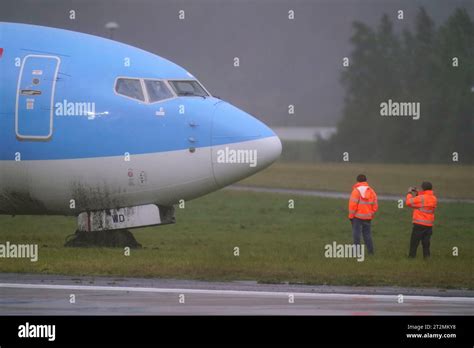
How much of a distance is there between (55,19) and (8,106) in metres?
28.3

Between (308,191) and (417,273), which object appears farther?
(308,191)

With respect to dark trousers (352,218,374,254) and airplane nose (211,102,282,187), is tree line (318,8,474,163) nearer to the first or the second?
dark trousers (352,218,374,254)

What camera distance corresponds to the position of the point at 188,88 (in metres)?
22.9

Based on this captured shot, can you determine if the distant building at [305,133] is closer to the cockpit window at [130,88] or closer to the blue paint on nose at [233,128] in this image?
the blue paint on nose at [233,128]

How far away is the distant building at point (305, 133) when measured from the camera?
69812mm

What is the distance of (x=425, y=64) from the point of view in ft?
186

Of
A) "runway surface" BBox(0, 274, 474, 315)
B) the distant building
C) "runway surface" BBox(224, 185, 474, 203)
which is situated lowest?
"runway surface" BBox(0, 274, 474, 315)

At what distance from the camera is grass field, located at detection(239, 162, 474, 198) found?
48250 mm

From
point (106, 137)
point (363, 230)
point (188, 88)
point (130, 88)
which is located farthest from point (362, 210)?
point (106, 137)

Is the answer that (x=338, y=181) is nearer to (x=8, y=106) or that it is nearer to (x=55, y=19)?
(x=55, y=19)

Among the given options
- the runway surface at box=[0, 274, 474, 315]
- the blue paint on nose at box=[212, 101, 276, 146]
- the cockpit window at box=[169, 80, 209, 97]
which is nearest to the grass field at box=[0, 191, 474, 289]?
the runway surface at box=[0, 274, 474, 315]

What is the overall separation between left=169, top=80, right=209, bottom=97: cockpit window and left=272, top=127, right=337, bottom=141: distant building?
4555 cm

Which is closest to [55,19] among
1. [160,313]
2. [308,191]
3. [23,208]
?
[308,191]

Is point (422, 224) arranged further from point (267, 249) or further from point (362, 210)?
point (267, 249)
